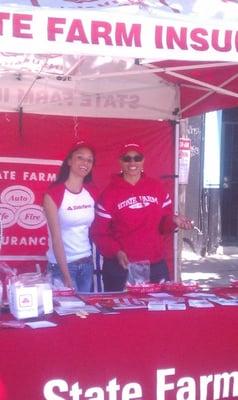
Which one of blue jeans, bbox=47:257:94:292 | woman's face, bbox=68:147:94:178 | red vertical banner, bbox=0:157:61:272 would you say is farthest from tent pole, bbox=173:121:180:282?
woman's face, bbox=68:147:94:178

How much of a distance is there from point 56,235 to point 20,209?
189cm

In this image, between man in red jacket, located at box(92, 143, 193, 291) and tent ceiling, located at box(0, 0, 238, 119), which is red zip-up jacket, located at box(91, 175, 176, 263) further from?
tent ceiling, located at box(0, 0, 238, 119)

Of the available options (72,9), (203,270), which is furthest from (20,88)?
(203,270)

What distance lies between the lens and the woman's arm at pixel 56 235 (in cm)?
379

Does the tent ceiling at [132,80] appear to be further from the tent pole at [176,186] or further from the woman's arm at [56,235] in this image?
the woman's arm at [56,235]

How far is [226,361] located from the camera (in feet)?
10.0

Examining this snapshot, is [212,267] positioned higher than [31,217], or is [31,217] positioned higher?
[31,217]

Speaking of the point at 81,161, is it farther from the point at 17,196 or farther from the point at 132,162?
the point at 17,196

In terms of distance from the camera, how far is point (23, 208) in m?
5.61

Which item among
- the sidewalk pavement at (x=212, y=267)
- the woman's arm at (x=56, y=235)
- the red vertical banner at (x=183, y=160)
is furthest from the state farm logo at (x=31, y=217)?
the sidewalk pavement at (x=212, y=267)

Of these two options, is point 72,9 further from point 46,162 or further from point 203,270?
point 203,270

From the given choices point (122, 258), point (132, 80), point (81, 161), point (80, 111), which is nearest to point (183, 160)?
point (132, 80)

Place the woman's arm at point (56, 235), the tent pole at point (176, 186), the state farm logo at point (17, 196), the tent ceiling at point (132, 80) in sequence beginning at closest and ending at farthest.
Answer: the tent ceiling at point (132, 80), the woman's arm at point (56, 235), the state farm logo at point (17, 196), the tent pole at point (176, 186)

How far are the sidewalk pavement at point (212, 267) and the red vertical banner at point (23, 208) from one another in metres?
2.81
